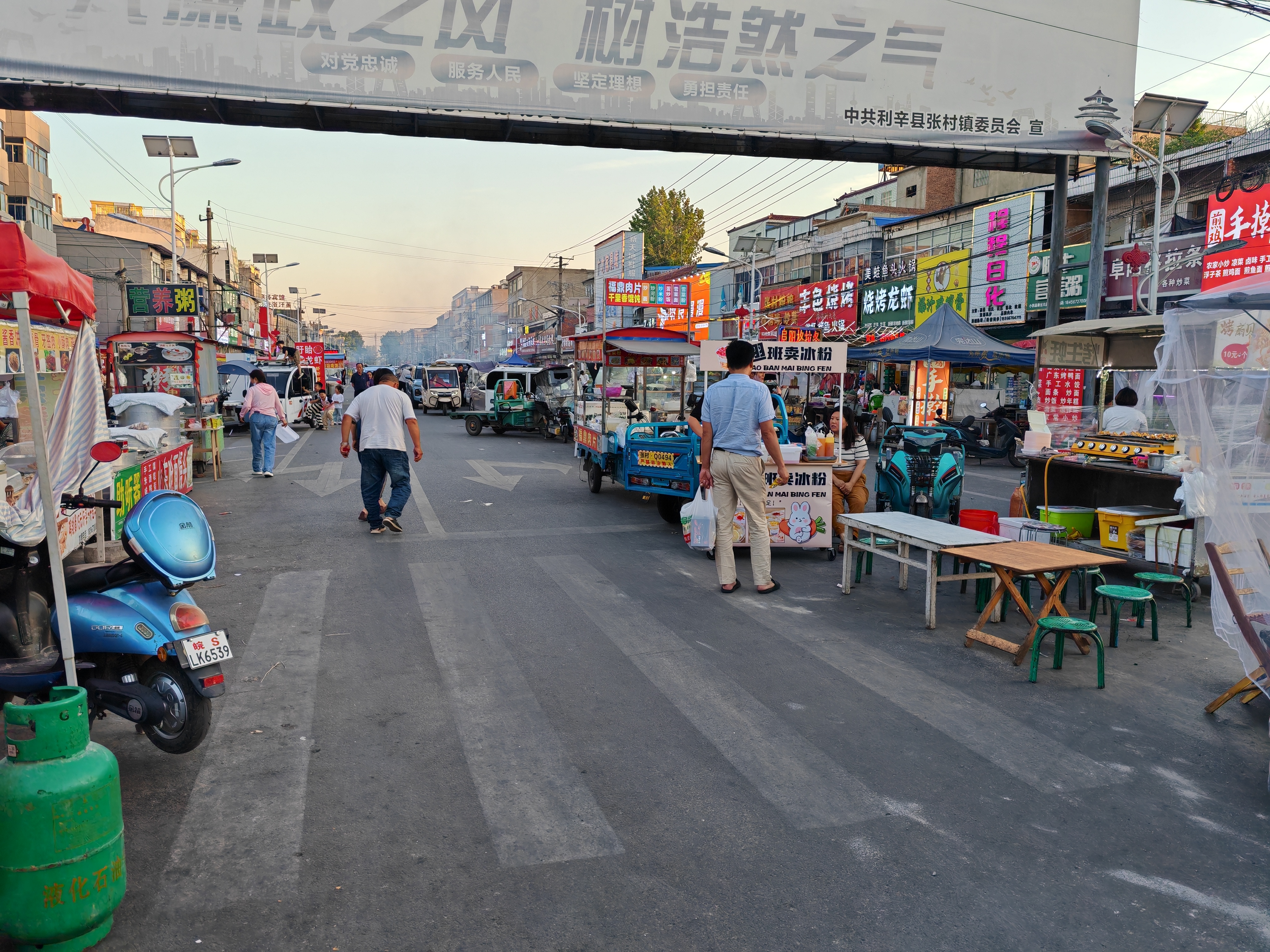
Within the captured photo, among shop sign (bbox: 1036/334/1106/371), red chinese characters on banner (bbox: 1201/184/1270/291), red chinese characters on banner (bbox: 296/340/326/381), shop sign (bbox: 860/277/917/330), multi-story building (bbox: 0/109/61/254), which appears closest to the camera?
shop sign (bbox: 1036/334/1106/371)

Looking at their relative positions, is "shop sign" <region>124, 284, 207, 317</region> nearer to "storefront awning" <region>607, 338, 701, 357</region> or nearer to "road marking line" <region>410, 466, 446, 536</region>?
"road marking line" <region>410, 466, 446, 536</region>

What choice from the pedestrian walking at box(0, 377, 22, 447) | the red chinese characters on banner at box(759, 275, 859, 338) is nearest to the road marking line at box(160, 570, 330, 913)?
the pedestrian walking at box(0, 377, 22, 447)

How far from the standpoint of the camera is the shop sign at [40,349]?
31.9 feet

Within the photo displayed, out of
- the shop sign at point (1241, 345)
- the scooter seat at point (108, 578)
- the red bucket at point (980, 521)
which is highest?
the shop sign at point (1241, 345)

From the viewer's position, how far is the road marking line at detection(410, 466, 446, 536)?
33.8 feet

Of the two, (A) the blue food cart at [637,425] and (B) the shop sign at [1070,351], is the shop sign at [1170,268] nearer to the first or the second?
(B) the shop sign at [1070,351]

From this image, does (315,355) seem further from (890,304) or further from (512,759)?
(512,759)

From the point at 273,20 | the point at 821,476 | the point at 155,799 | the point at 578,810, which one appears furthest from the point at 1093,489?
the point at 273,20

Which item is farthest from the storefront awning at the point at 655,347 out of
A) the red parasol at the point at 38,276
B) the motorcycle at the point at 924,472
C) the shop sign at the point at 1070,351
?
the red parasol at the point at 38,276

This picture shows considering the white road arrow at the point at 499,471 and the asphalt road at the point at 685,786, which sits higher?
the white road arrow at the point at 499,471

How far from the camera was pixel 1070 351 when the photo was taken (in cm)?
1106

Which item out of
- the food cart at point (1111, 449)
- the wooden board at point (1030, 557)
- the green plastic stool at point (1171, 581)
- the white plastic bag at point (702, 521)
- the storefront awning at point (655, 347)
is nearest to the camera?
the wooden board at point (1030, 557)

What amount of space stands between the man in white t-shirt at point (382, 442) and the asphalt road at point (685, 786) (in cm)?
276

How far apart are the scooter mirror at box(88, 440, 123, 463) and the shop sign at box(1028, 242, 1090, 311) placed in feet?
83.1
